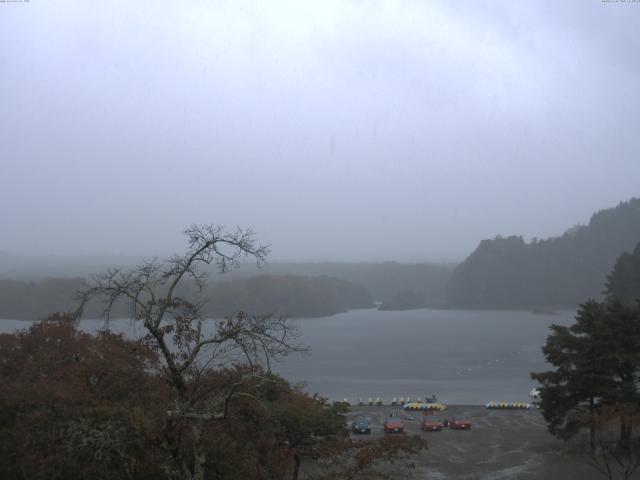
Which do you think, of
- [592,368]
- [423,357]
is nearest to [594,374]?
[592,368]

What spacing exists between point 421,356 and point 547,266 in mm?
36820

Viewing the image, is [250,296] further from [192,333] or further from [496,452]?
[192,333]

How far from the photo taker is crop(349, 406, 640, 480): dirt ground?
32.4 feet

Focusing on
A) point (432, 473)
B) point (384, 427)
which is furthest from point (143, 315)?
point (384, 427)

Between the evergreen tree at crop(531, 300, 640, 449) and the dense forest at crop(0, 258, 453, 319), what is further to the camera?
the dense forest at crop(0, 258, 453, 319)

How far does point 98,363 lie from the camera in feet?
19.1

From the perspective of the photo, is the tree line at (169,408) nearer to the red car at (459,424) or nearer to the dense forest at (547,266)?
the red car at (459,424)

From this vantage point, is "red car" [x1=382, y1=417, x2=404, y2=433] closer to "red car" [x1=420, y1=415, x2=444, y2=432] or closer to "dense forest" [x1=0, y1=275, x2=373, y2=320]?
"red car" [x1=420, y1=415, x2=444, y2=432]

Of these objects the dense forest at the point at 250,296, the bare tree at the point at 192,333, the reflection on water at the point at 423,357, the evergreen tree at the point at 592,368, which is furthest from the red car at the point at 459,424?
the dense forest at the point at 250,296

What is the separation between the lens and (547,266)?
66188mm

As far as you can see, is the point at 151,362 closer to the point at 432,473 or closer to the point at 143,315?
the point at 143,315

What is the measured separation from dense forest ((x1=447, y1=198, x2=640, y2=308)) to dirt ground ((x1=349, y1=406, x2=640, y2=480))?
5139 centimetres

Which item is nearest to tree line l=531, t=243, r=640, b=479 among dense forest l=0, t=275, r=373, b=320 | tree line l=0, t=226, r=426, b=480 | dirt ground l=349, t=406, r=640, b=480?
dirt ground l=349, t=406, r=640, b=480

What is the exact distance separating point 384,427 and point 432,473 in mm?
3819
